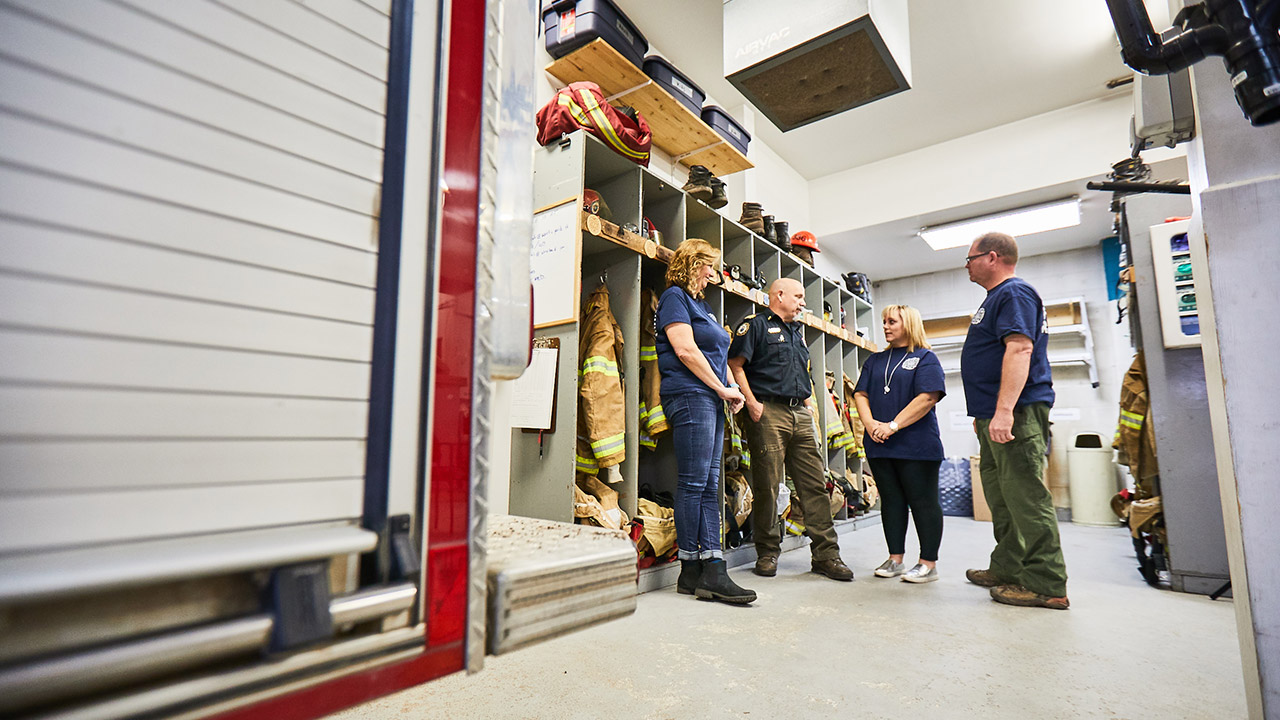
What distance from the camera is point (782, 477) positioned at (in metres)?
3.47

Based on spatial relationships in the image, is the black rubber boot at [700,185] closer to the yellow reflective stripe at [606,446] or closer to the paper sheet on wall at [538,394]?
the paper sheet on wall at [538,394]

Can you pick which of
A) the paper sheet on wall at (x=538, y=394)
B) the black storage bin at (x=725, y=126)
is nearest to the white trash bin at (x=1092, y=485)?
the black storage bin at (x=725, y=126)

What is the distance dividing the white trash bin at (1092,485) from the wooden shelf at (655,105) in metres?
4.72

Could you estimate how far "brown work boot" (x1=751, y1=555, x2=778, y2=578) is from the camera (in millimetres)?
3292

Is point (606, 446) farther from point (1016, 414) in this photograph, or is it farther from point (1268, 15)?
point (1268, 15)

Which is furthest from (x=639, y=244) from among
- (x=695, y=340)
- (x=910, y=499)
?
(x=910, y=499)

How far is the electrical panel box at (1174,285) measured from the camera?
2867 millimetres

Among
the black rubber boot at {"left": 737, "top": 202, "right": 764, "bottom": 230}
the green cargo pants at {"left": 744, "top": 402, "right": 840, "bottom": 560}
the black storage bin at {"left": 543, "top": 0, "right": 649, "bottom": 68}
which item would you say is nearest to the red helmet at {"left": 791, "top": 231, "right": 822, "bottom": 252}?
the black rubber boot at {"left": 737, "top": 202, "right": 764, "bottom": 230}

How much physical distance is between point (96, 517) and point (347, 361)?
224mm

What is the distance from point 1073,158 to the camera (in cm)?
544

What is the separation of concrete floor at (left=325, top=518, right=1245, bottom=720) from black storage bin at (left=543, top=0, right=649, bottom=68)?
3.03 m

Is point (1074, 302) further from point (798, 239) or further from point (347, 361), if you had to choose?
point (347, 361)

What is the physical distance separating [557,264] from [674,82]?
1.77 m

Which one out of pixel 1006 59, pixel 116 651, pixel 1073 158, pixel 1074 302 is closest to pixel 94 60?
pixel 116 651
